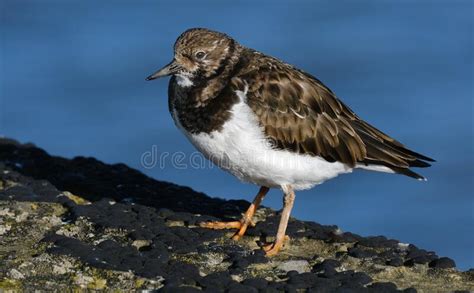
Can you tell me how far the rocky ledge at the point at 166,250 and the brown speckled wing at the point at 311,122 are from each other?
0.75 meters

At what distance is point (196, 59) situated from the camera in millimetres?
8062

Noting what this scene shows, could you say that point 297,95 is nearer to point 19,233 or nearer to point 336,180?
point 19,233

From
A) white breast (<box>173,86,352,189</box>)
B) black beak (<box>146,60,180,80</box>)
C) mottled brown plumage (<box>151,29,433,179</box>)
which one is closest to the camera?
white breast (<box>173,86,352,189</box>)

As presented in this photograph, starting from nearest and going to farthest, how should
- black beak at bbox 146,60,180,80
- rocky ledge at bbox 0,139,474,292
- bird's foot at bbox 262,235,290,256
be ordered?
rocky ledge at bbox 0,139,474,292 < bird's foot at bbox 262,235,290,256 < black beak at bbox 146,60,180,80

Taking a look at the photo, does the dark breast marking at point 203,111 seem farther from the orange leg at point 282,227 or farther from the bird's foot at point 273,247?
the bird's foot at point 273,247

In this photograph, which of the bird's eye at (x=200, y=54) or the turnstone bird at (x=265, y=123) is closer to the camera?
the turnstone bird at (x=265, y=123)

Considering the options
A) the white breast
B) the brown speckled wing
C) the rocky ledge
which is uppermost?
the brown speckled wing

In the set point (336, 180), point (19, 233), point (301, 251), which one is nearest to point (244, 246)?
point (301, 251)

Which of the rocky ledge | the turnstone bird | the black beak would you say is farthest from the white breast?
the rocky ledge

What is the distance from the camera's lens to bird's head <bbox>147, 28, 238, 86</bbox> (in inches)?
315

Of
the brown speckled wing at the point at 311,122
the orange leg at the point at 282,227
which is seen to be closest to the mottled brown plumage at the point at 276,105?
the brown speckled wing at the point at 311,122

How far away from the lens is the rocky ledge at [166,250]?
21.1ft

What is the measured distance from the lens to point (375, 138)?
26.9 ft

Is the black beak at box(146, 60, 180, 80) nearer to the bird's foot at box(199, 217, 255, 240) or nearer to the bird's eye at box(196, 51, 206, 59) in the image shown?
the bird's eye at box(196, 51, 206, 59)
